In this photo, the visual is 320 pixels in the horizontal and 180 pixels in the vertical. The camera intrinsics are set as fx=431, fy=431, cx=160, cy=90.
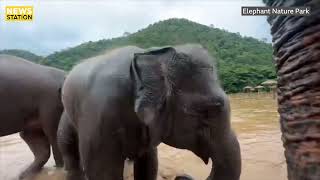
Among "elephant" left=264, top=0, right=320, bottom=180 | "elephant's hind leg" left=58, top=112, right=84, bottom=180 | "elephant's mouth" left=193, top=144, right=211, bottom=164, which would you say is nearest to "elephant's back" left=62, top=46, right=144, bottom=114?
"elephant's hind leg" left=58, top=112, right=84, bottom=180

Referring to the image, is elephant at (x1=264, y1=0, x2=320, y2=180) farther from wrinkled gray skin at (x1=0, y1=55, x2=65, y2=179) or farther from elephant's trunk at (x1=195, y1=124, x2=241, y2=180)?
wrinkled gray skin at (x1=0, y1=55, x2=65, y2=179)

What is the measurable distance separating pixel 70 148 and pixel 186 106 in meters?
1.00

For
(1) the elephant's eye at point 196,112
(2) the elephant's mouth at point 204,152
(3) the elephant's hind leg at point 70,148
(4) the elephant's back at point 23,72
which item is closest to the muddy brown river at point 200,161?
(3) the elephant's hind leg at point 70,148

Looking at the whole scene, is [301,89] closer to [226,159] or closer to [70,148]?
[226,159]

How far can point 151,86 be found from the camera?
1.78 meters

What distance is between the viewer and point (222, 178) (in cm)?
177

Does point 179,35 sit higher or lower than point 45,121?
higher

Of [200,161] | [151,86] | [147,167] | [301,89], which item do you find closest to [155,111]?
[151,86]

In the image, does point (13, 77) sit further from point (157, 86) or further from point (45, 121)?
point (157, 86)

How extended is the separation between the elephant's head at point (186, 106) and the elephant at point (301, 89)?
71cm

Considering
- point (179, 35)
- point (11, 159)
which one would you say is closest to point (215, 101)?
point (179, 35)

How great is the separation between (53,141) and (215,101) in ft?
5.88

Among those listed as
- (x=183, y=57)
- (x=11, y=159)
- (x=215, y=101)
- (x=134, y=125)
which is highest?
(x=183, y=57)

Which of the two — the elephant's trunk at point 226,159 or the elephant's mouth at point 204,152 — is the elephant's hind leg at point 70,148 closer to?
the elephant's mouth at point 204,152
